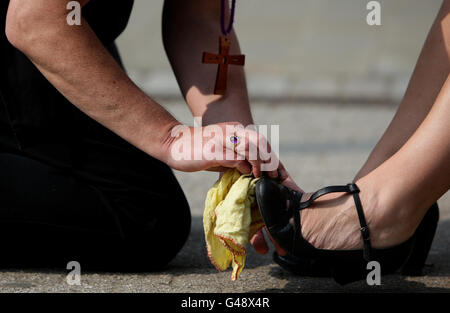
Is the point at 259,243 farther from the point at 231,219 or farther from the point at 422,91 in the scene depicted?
the point at 422,91

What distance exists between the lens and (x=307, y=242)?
1.69 meters

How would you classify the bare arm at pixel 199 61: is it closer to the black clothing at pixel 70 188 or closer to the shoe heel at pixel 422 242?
the black clothing at pixel 70 188

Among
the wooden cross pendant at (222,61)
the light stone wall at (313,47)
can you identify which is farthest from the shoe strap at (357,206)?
the light stone wall at (313,47)

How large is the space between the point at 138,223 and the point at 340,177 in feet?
5.20

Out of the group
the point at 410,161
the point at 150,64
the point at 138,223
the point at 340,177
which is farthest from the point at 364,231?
the point at 150,64

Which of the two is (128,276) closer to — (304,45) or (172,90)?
(172,90)

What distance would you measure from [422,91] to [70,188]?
38.7 inches

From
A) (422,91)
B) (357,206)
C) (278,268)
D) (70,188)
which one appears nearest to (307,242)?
(357,206)

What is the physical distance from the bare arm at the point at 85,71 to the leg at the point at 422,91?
0.61 meters

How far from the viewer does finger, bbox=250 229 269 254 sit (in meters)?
1.86

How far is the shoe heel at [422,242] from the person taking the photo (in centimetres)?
196

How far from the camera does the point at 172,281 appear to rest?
6.33 feet

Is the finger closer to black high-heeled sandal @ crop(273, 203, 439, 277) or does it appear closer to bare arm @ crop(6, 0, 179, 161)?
black high-heeled sandal @ crop(273, 203, 439, 277)
